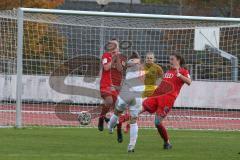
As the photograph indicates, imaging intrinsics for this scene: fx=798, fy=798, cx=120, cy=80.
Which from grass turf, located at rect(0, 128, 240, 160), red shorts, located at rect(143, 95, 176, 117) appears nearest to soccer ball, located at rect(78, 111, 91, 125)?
grass turf, located at rect(0, 128, 240, 160)

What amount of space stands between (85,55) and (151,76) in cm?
688

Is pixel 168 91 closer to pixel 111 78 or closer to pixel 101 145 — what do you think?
pixel 101 145

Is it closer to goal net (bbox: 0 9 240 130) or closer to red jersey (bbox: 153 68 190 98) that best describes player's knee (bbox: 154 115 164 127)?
red jersey (bbox: 153 68 190 98)

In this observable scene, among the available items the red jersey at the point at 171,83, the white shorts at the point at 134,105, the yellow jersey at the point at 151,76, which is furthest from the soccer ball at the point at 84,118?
the white shorts at the point at 134,105

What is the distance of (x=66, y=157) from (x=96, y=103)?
1124 centimetres

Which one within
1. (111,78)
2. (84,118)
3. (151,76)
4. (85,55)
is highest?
(85,55)

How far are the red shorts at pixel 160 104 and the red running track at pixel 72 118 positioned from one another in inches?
257

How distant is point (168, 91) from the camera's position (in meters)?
16.6

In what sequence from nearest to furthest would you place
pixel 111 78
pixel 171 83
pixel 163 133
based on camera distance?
pixel 163 133
pixel 171 83
pixel 111 78

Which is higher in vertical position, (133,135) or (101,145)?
(133,135)

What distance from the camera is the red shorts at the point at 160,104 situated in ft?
53.4

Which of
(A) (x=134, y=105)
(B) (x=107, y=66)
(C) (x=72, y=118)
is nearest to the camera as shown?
(A) (x=134, y=105)

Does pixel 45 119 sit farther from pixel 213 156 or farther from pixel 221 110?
pixel 213 156

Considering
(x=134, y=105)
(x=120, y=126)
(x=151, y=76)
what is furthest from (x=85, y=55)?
(x=134, y=105)
